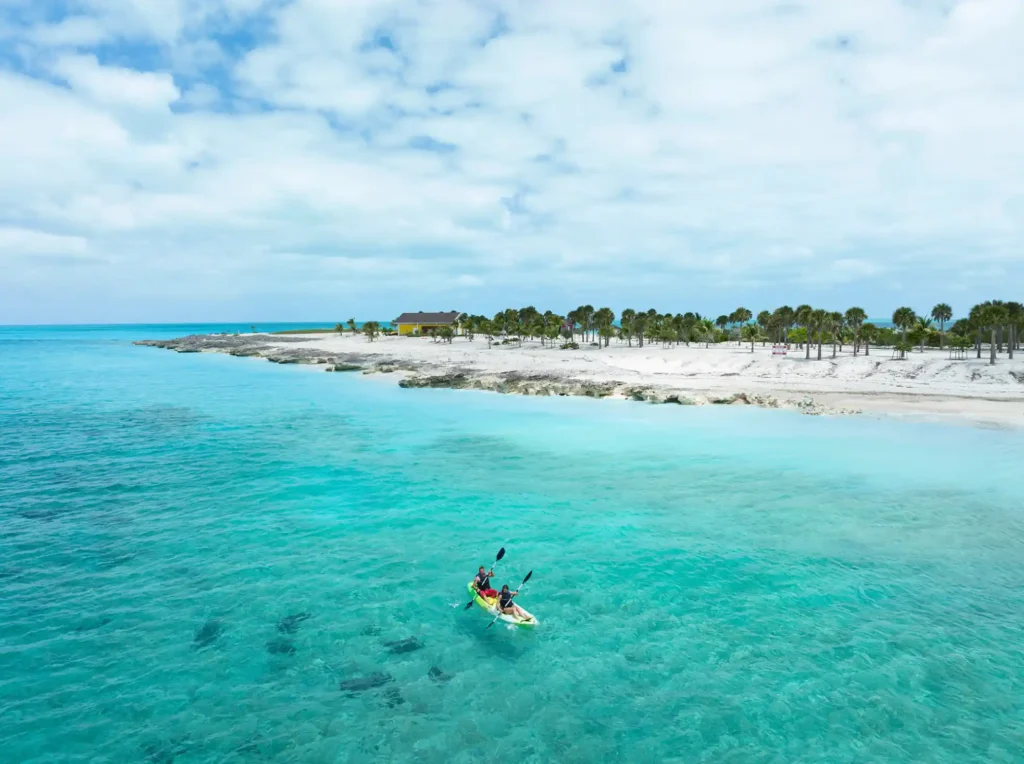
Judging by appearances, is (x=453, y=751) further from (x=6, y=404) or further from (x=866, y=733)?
(x=6, y=404)

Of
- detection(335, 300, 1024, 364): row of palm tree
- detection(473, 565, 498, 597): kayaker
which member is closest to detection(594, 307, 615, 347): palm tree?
detection(335, 300, 1024, 364): row of palm tree

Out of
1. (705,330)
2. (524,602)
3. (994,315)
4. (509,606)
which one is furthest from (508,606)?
(705,330)

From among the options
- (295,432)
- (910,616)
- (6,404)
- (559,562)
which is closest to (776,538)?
(910,616)

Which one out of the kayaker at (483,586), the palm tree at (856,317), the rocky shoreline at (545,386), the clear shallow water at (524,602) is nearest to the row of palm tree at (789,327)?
the palm tree at (856,317)

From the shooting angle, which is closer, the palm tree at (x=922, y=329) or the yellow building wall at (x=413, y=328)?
the palm tree at (x=922, y=329)

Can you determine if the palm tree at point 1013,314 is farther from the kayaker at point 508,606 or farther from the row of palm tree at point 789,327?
the kayaker at point 508,606

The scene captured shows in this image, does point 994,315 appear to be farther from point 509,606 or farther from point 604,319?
point 509,606
